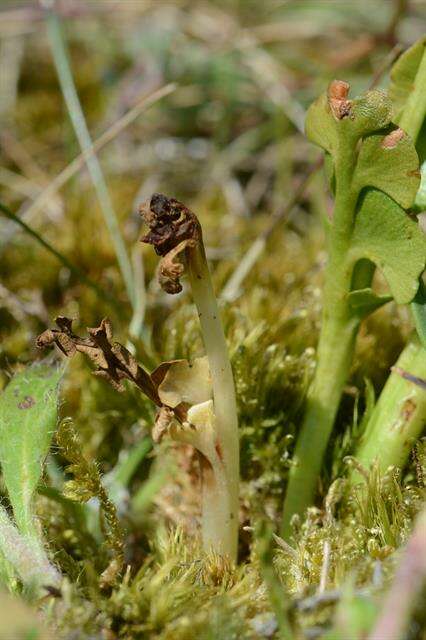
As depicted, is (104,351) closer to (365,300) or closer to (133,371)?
(133,371)

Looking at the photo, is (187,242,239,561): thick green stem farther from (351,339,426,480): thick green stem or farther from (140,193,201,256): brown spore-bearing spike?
(351,339,426,480): thick green stem

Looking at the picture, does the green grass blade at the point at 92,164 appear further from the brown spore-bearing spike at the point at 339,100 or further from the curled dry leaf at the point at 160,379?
the brown spore-bearing spike at the point at 339,100

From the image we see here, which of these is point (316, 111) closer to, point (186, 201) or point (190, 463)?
point (190, 463)

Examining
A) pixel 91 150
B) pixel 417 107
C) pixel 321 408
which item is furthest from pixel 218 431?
pixel 91 150

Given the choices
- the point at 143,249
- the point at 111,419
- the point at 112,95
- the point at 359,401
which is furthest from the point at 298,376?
the point at 112,95

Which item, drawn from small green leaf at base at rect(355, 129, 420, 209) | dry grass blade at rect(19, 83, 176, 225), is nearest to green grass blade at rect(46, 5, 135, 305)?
dry grass blade at rect(19, 83, 176, 225)

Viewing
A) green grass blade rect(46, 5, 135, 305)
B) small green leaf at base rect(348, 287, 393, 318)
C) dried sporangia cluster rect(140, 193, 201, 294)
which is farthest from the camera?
green grass blade rect(46, 5, 135, 305)
